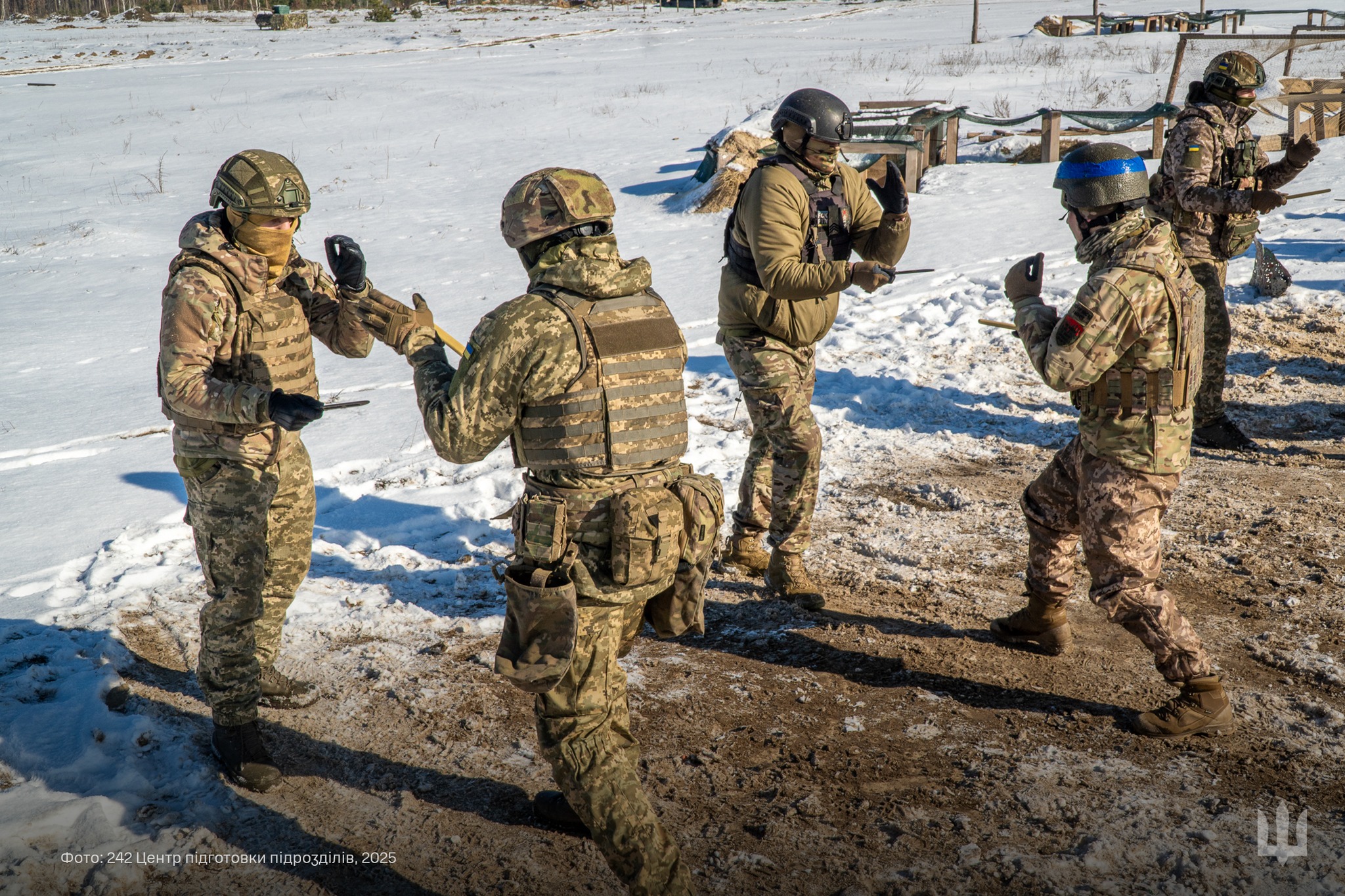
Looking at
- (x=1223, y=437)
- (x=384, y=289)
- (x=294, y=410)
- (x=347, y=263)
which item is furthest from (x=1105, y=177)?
(x=384, y=289)

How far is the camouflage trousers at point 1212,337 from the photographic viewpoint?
6488mm

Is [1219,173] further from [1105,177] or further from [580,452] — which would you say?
[580,452]

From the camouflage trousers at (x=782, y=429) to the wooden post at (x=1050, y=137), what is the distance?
481 inches

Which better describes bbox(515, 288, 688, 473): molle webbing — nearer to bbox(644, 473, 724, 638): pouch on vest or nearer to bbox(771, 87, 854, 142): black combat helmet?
bbox(644, 473, 724, 638): pouch on vest

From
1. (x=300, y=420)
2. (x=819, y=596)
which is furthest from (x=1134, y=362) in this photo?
(x=300, y=420)

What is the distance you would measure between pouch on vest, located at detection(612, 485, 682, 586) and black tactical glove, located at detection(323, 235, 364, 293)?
163 centimetres

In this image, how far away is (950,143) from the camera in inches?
626

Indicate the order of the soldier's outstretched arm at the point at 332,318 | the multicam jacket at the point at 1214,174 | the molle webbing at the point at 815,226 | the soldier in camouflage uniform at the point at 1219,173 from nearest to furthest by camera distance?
the soldier's outstretched arm at the point at 332,318 → the molle webbing at the point at 815,226 → the soldier in camouflage uniform at the point at 1219,173 → the multicam jacket at the point at 1214,174

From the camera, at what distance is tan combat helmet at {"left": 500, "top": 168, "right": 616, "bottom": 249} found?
9.08 ft

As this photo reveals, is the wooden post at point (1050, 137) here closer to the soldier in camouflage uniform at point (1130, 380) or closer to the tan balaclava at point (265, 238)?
the soldier in camouflage uniform at point (1130, 380)

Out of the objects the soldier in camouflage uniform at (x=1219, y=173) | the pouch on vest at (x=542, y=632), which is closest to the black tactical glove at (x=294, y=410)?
the pouch on vest at (x=542, y=632)

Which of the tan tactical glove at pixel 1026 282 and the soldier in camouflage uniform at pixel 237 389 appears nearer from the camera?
the soldier in camouflage uniform at pixel 237 389

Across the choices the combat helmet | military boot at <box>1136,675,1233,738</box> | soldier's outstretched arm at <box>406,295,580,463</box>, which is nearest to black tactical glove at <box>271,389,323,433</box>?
soldier's outstretched arm at <box>406,295,580,463</box>

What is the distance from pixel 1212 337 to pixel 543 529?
226 inches
